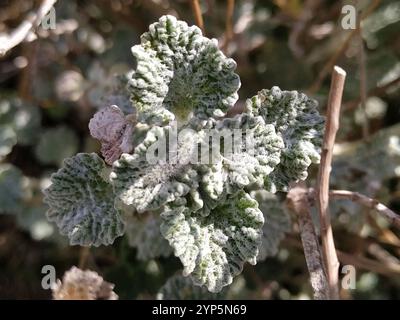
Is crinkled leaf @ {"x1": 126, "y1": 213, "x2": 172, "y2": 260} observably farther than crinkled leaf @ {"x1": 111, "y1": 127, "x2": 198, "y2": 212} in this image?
Yes

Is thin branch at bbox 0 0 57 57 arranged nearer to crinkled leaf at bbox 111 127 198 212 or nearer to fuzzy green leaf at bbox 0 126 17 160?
fuzzy green leaf at bbox 0 126 17 160

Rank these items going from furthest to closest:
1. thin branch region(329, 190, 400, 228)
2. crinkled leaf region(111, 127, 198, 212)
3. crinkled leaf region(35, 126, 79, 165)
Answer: crinkled leaf region(35, 126, 79, 165) → thin branch region(329, 190, 400, 228) → crinkled leaf region(111, 127, 198, 212)

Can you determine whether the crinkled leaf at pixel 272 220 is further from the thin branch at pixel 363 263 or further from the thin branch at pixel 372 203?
the thin branch at pixel 363 263

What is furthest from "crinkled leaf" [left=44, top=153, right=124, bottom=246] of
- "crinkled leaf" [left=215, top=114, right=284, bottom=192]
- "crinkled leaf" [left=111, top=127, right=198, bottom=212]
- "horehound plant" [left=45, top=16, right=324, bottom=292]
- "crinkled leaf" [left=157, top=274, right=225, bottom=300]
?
"crinkled leaf" [left=157, top=274, right=225, bottom=300]

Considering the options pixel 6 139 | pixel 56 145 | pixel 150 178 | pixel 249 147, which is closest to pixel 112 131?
pixel 150 178

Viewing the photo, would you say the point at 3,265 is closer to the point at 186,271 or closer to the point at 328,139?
the point at 186,271

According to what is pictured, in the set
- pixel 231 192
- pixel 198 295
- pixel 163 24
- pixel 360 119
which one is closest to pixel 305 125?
pixel 231 192

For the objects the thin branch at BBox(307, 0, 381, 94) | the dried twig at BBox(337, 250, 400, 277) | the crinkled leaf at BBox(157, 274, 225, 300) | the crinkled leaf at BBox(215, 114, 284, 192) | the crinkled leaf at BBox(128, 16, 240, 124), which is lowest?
the crinkled leaf at BBox(157, 274, 225, 300)

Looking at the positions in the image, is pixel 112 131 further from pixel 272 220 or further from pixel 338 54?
pixel 338 54
